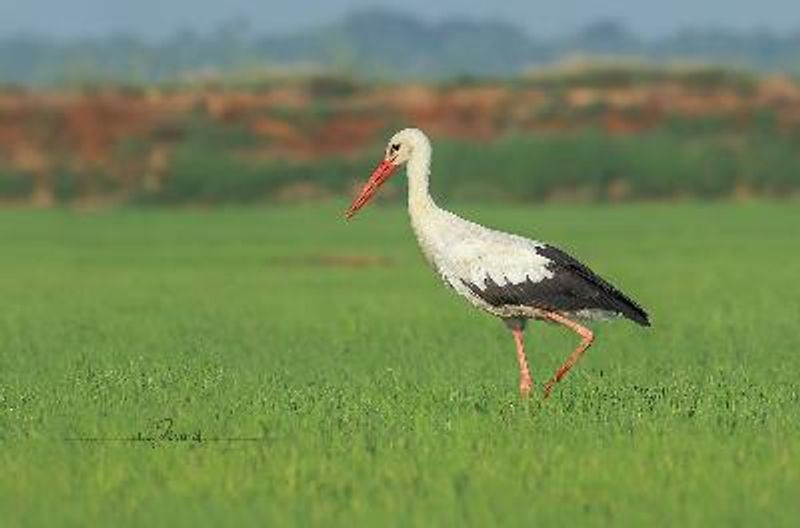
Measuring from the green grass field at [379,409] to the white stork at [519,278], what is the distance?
495 millimetres

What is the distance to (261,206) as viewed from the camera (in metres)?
56.5

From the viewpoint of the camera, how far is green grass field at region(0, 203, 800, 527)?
9.03 meters

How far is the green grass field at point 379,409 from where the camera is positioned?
356 inches

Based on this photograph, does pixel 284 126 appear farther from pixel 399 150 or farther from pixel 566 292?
pixel 566 292

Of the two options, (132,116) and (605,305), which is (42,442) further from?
(132,116)

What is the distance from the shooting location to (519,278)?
12.8 metres

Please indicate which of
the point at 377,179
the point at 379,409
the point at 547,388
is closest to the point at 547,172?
the point at 377,179

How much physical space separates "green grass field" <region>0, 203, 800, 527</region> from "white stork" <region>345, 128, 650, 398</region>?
19.5 inches

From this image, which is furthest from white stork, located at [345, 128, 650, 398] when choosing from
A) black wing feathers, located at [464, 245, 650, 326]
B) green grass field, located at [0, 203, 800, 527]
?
green grass field, located at [0, 203, 800, 527]

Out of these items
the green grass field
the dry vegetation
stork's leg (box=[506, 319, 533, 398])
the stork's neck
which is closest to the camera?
the green grass field

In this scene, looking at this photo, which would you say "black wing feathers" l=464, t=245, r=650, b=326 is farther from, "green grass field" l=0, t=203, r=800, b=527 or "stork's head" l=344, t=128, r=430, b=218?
"stork's head" l=344, t=128, r=430, b=218

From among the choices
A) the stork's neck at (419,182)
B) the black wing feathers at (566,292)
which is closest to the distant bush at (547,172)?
the stork's neck at (419,182)

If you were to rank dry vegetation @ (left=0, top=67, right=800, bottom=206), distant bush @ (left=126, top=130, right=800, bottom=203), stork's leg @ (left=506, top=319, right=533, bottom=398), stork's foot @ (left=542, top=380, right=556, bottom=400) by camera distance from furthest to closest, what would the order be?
1. dry vegetation @ (left=0, top=67, right=800, bottom=206)
2. distant bush @ (left=126, top=130, right=800, bottom=203)
3. stork's leg @ (left=506, top=319, right=533, bottom=398)
4. stork's foot @ (left=542, top=380, right=556, bottom=400)

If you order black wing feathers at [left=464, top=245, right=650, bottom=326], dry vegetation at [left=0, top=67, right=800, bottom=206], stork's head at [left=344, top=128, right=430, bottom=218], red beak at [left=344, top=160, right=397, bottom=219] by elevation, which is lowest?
dry vegetation at [left=0, top=67, right=800, bottom=206]
